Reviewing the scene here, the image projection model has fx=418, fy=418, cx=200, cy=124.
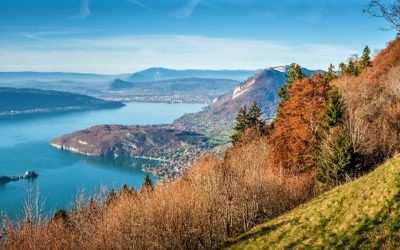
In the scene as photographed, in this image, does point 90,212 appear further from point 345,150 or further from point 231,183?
point 345,150

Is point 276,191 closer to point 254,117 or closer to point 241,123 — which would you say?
point 241,123

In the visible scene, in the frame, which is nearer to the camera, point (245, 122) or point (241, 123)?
point (245, 122)

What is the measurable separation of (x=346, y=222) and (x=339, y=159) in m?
24.0

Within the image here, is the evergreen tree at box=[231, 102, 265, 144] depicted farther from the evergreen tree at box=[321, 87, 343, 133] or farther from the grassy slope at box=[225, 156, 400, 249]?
the grassy slope at box=[225, 156, 400, 249]

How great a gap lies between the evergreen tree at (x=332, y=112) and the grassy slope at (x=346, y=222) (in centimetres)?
2366

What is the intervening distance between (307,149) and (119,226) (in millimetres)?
27497

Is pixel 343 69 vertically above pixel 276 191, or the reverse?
pixel 343 69

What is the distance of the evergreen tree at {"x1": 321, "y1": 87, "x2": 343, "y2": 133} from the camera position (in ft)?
161

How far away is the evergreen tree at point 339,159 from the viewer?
143 ft

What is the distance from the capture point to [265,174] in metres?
47.0

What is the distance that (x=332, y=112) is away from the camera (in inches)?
1948

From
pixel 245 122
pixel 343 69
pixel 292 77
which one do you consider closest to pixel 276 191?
pixel 245 122

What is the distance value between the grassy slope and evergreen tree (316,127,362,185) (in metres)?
17.2

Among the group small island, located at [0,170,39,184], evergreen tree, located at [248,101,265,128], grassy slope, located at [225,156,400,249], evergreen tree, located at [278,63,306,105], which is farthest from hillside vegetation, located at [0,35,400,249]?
small island, located at [0,170,39,184]
